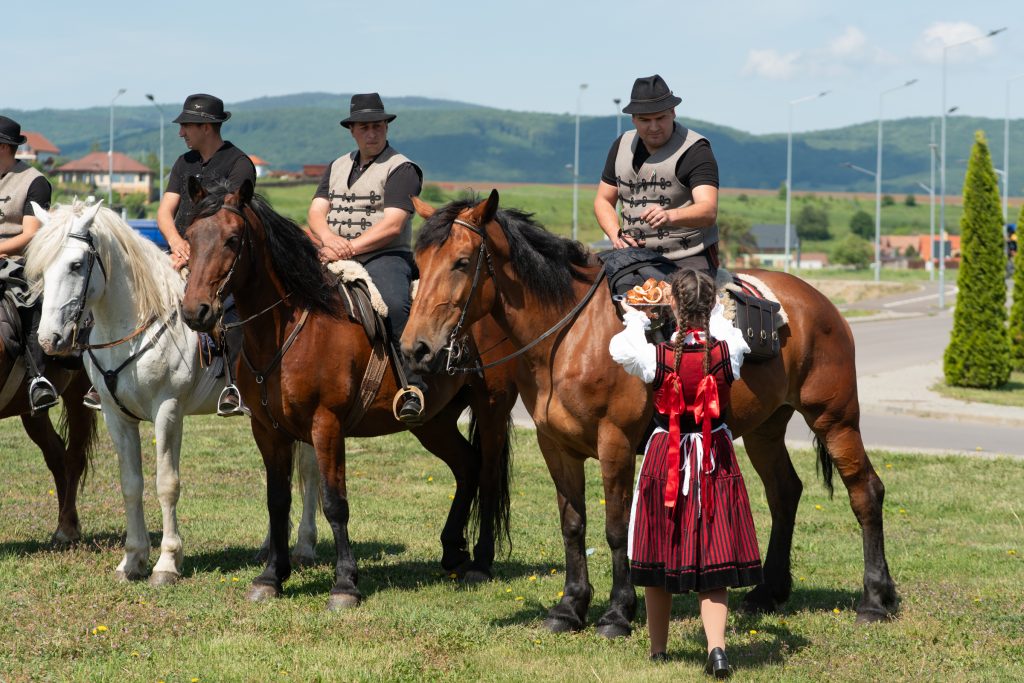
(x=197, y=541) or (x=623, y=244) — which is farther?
(x=197, y=541)

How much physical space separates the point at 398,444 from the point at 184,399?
252 inches

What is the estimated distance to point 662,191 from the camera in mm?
7293

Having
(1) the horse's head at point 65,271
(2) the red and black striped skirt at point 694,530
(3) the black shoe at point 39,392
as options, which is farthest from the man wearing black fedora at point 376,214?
(3) the black shoe at point 39,392

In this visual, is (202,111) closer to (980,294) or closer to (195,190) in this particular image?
(195,190)

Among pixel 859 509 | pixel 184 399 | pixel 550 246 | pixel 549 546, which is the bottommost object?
pixel 549 546

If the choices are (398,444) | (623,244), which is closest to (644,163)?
(623,244)

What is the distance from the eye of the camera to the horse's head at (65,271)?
308 inches

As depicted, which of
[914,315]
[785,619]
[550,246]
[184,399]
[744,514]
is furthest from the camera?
[914,315]

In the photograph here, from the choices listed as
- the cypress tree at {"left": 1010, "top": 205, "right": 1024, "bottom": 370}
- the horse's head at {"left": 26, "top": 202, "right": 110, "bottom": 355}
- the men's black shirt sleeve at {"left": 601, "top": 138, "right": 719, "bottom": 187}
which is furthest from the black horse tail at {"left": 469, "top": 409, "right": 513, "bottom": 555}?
the cypress tree at {"left": 1010, "top": 205, "right": 1024, "bottom": 370}

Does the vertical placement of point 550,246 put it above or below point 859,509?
above

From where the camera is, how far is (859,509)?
7.68 m

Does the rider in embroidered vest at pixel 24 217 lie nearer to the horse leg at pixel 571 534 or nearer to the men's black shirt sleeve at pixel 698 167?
the horse leg at pixel 571 534

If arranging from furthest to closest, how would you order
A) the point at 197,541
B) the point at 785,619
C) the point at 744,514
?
the point at 197,541, the point at 785,619, the point at 744,514

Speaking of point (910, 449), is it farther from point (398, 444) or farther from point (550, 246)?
point (550, 246)
